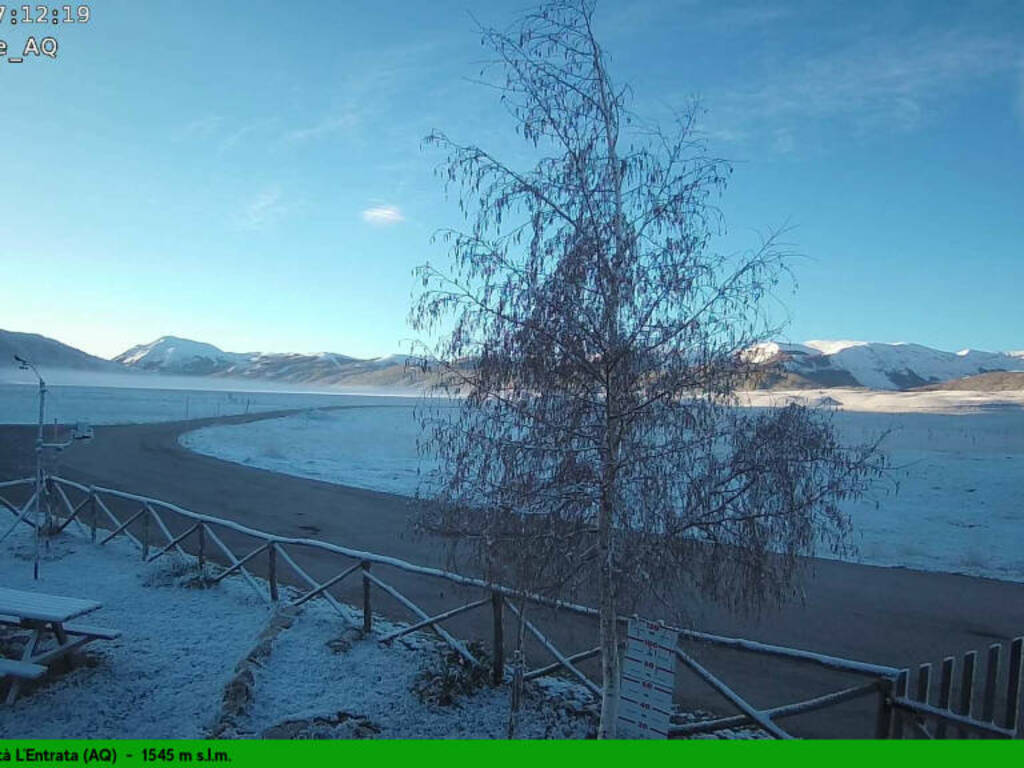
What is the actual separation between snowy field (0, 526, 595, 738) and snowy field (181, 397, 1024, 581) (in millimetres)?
2069

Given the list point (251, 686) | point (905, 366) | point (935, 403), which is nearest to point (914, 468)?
point (251, 686)

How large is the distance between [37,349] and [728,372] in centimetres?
4782

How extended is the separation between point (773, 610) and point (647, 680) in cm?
504

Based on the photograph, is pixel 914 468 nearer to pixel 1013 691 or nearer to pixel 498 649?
pixel 1013 691

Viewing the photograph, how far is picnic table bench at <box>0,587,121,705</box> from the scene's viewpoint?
5355 mm

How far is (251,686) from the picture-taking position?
562 centimetres

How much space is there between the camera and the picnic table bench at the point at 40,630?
5355 millimetres

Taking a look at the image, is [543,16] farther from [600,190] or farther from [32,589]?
[32,589]

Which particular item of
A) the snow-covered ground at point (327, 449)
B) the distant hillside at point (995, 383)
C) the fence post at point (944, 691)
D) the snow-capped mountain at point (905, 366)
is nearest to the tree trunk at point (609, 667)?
→ the fence post at point (944, 691)

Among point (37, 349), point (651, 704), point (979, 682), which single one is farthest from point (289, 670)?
point (37, 349)

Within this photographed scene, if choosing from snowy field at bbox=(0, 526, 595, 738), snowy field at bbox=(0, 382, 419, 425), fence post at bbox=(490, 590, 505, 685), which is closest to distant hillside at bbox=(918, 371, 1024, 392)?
snowy field at bbox=(0, 382, 419, 425)

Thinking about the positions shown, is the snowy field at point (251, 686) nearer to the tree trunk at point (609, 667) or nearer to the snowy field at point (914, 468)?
the tree trunk at point (609, 667)

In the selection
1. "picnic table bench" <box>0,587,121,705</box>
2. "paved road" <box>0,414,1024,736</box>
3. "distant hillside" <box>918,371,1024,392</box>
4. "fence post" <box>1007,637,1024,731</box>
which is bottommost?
"paved road" <box>0,414,1024,736</box>

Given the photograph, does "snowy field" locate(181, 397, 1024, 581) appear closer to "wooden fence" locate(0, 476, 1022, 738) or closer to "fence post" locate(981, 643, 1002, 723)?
"fence post" locate(981, 643, 1002, 723)
